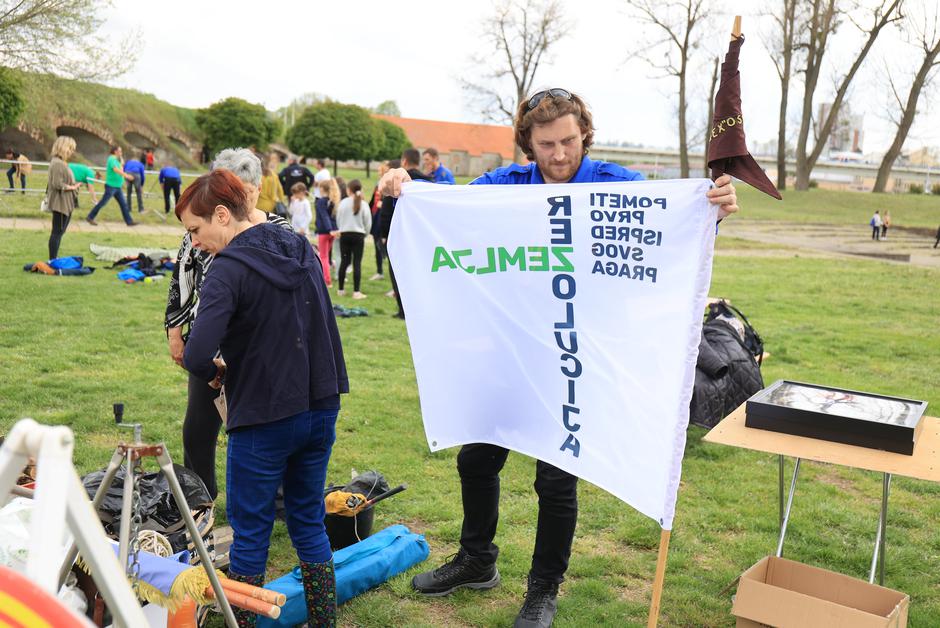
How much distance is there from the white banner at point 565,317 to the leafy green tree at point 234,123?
46125 mm

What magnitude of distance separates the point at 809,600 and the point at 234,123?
4831cm

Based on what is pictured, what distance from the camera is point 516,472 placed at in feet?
18.1


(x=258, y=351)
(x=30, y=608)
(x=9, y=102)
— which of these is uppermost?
(x=9, y=102)

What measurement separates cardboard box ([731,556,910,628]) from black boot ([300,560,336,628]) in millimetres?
1612

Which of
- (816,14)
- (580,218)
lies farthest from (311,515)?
(816,14)

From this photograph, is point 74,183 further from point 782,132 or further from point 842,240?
point 782,132

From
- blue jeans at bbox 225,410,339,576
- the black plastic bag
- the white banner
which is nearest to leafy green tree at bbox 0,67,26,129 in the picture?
the black plastic bag

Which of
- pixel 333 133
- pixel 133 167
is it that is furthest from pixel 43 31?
pixel 333 133

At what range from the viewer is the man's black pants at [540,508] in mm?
3391

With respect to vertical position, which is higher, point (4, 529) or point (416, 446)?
point (4, 529)

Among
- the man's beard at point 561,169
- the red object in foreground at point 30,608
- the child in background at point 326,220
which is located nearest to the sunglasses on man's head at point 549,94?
the man's beard at point 561,169

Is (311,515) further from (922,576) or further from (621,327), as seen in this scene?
(922,576)

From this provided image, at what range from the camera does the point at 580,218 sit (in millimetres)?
3186

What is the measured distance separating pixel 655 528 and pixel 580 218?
2.32 m
